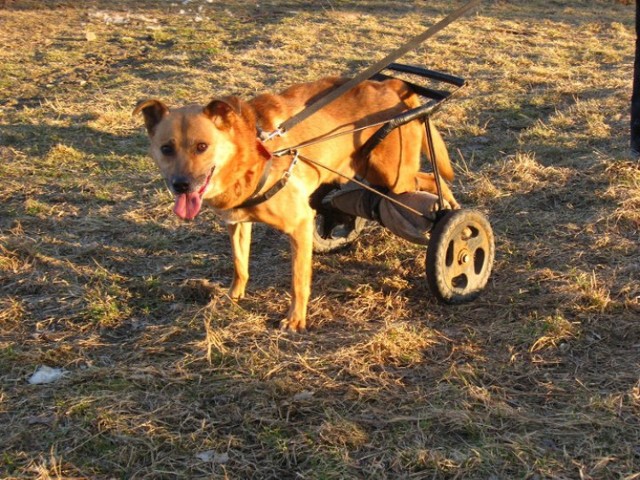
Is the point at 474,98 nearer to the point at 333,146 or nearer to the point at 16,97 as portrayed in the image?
the point at 333,146

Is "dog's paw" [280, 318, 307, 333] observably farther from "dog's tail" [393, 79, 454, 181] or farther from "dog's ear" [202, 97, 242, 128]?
"dog's tail" [393, 79, 454, 181]

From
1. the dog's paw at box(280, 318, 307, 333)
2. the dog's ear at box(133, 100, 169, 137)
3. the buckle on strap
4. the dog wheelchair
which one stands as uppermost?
the dog's ear at box(133, 100, 169, 137)

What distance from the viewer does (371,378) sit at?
10.8ft

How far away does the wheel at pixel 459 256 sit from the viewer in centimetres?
389

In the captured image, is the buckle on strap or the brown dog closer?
the brown dog

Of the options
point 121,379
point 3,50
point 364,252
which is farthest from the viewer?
point 3,50

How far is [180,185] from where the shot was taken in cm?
339

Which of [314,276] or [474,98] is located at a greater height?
[474,98]

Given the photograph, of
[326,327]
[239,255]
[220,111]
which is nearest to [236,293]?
[239,255]

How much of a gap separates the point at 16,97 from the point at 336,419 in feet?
25.5

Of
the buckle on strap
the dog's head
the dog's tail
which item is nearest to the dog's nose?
the dog's head

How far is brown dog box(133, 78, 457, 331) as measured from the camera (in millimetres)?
3502

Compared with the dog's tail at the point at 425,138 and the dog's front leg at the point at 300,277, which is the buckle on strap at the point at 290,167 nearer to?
the dog's front leg at the point at 300,277

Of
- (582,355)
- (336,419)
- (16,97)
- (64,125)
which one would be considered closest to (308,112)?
(336,419)
